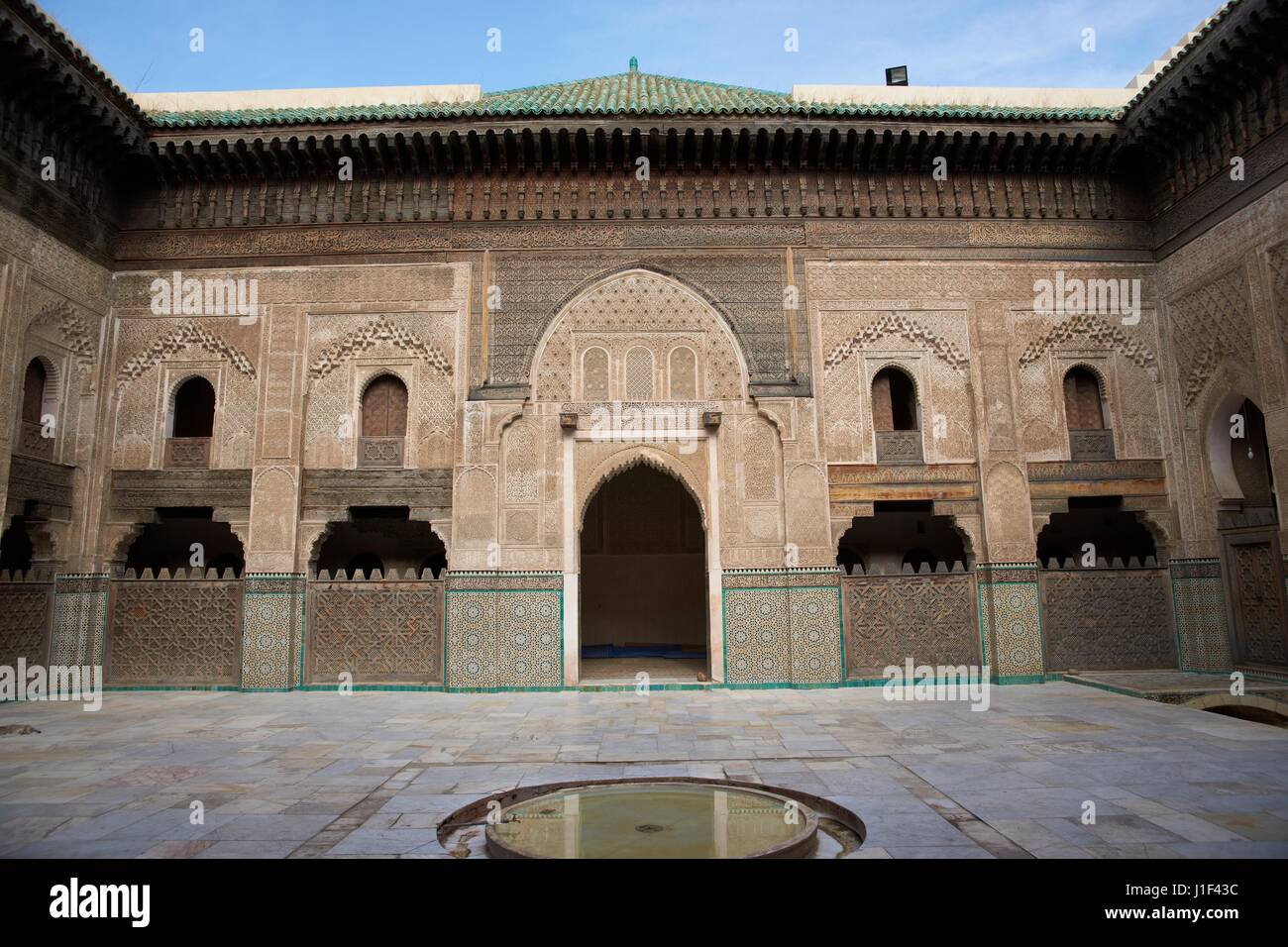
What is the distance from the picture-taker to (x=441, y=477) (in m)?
8.28

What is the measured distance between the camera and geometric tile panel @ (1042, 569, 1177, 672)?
26.7ft

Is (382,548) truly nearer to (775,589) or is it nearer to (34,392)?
(34,392)

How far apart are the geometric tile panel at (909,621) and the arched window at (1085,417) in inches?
74.0

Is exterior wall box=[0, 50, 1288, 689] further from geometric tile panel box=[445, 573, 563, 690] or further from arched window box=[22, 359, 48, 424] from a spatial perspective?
arched window box=[22, 359, 48, 424]

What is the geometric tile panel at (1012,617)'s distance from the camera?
8.04 metres

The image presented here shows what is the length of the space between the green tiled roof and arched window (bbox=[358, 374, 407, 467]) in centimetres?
279

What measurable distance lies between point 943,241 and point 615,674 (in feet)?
19.7

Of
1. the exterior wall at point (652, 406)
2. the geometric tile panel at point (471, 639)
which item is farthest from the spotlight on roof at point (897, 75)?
the geometric tile panel at point (471, 639)

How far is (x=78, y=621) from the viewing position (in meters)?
8.01

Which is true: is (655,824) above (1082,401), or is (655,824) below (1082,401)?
below

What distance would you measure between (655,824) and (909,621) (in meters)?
5.65

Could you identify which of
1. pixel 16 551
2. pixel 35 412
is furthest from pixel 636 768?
pixel 16 551

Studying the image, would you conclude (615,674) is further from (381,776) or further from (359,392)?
(381,776)

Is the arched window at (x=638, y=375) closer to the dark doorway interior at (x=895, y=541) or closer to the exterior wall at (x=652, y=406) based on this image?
the exterior wall at (x=652, y=406)
